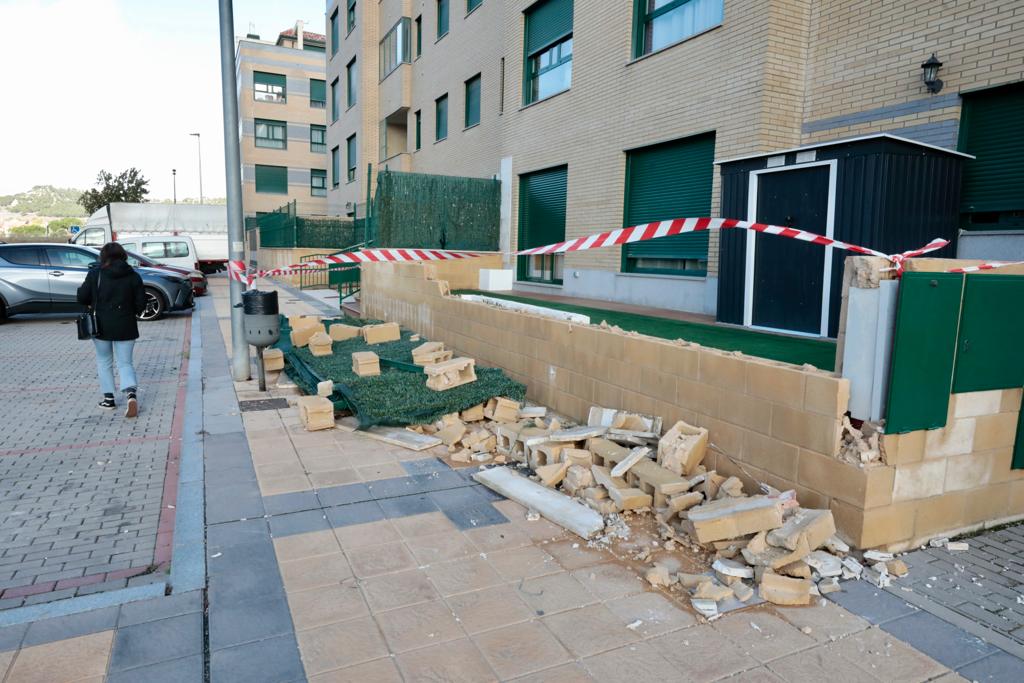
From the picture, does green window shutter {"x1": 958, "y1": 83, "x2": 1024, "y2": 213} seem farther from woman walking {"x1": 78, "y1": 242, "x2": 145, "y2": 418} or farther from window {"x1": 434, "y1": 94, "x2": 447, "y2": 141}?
window {"x1": 434, "y1": 94, "x2": 447, "y2": 141}

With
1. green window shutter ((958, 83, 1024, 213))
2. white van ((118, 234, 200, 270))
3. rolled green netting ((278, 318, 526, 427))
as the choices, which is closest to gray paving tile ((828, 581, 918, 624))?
rolled green netting ((278, 318, 526, 427))

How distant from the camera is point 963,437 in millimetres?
4297

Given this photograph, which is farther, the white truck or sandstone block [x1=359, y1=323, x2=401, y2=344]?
the white truck

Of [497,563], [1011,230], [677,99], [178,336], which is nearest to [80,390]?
[178,336]

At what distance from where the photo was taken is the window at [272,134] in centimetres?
4866

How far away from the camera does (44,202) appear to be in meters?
178

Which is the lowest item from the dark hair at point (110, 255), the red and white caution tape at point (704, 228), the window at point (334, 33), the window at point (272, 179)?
the dark hair at point (110, 255)

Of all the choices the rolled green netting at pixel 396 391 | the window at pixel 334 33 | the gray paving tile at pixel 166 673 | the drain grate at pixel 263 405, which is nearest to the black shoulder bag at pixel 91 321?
the drain grate at pixel 263 405

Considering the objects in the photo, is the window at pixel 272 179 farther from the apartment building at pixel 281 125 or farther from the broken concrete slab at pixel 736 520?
the broken concrete slab at pixel 736 520

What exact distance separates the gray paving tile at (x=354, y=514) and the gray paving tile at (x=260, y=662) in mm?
1378

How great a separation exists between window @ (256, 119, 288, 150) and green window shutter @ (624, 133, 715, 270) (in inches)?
1680

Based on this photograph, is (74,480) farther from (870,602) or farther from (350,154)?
(350,154)

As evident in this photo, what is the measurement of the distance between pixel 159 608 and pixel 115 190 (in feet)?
204

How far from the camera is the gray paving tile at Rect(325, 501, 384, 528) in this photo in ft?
15.2
